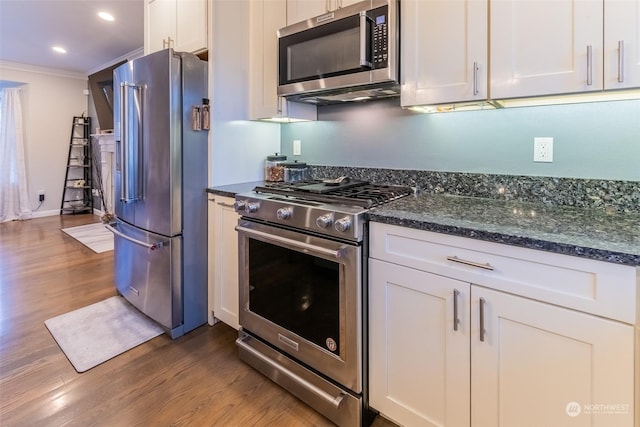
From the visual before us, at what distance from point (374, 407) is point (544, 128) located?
1.47m

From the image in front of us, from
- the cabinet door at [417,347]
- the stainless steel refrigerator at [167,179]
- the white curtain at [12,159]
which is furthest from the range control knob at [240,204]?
the white curtain at [12,159]

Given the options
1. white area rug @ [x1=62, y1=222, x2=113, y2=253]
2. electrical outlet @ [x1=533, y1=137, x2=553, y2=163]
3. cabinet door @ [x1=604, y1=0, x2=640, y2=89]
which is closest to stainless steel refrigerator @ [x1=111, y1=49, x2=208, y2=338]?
electrical outlet @ [x1=533, y1=137, x2=553, y2=163]

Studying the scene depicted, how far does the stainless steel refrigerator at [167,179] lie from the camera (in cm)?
209

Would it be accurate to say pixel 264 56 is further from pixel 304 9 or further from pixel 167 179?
pixel 167 179

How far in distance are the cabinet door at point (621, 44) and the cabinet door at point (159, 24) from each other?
97.8 inches

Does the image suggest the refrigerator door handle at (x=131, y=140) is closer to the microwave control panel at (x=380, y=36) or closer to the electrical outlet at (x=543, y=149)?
the microwave control panel at (x=380, y=36)

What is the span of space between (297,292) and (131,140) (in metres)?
1.58

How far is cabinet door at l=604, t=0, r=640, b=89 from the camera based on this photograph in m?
1.15

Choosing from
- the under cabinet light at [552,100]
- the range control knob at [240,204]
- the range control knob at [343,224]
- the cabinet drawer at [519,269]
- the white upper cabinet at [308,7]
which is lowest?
the cabinet drawer at [519,269]

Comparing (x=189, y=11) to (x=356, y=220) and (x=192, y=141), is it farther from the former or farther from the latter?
(x=356, y=220)

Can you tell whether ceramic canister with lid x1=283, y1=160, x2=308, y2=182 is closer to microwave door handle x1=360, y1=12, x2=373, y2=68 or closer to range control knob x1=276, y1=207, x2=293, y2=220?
range control knob x1=276, y1=207, x2=293, y2=220

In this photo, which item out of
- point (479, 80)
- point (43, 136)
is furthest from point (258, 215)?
point (43, 136)

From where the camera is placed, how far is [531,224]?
1192mm

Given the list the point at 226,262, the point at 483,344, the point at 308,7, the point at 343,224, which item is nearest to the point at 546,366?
the point at 483,344
